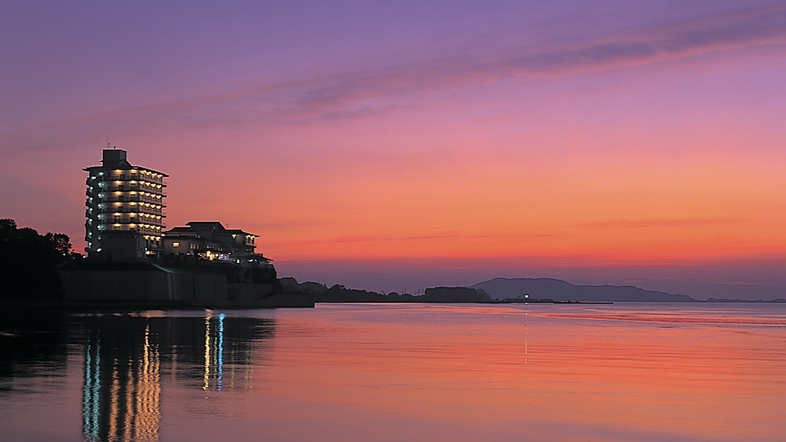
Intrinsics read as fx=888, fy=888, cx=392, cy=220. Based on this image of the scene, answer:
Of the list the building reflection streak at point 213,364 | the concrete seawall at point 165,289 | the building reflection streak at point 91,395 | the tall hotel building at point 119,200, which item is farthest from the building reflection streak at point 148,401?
the tall hotel building at point 119,200

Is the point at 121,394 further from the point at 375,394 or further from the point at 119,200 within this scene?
the point at 119,200

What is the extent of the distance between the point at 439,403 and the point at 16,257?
4096 inches

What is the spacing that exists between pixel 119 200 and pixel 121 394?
166 meters

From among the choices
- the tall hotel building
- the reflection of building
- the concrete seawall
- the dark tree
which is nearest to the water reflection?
the reflection of building

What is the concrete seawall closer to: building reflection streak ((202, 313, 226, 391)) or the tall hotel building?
the tall hotel building

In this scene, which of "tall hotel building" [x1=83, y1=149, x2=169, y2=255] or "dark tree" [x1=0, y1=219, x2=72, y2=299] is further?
"tall hotel building" [x1=83, y1=149, x2=169, y2=255]

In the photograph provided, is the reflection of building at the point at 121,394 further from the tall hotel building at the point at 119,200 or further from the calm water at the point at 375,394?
the tall hotel building at the point at 119,200

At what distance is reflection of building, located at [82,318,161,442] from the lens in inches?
691

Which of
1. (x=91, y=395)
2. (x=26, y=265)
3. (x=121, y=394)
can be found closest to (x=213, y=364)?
(x=121, y=394)

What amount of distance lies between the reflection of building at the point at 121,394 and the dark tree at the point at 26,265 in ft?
266

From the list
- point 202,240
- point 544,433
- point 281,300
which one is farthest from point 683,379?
Answer: point 202,240

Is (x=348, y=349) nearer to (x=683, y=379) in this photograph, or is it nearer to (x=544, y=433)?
(x=683, y=379)

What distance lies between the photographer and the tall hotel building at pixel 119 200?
18162cm

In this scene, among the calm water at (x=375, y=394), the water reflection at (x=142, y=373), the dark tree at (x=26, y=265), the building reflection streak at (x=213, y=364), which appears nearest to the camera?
the water reflection at (x=142, y=373)
